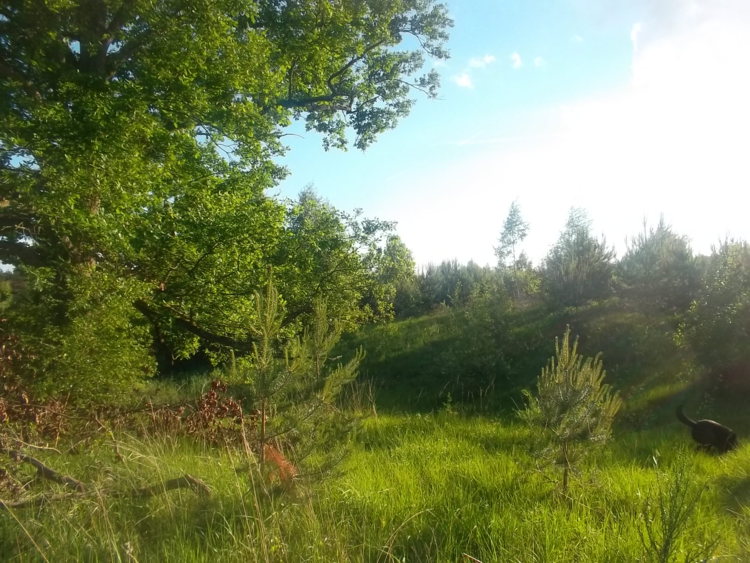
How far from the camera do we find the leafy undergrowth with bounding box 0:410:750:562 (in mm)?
3066

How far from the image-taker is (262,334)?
3730 millimetres

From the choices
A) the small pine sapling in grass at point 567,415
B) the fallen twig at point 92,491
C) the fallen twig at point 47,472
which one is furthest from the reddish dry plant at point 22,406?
the small pine sapling in grass at point 567,415

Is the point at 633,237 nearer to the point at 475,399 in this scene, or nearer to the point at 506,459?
the point at 475,399

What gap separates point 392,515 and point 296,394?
1149 mm

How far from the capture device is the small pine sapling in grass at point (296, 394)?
11.8ft

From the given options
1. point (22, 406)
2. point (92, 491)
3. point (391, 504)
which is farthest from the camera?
point (22, 406)

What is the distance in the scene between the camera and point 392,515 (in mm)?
3729

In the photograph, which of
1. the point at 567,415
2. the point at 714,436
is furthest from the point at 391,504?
the point at 714,436

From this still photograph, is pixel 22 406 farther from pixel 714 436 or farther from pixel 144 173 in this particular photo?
pixel 714 436

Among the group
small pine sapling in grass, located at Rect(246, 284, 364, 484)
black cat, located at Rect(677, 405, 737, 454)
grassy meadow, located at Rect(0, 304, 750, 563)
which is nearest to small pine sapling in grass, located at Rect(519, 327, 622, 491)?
grassy meadow, located at Rect(0, 304, 750, 563)

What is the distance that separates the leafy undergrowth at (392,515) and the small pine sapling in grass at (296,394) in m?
0.25

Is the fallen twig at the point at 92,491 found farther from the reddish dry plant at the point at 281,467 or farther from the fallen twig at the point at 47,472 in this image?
the reddish dry plant at the point at 281,467

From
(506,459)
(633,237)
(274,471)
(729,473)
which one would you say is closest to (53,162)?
(274,471)

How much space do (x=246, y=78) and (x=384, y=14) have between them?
15.8 ft
